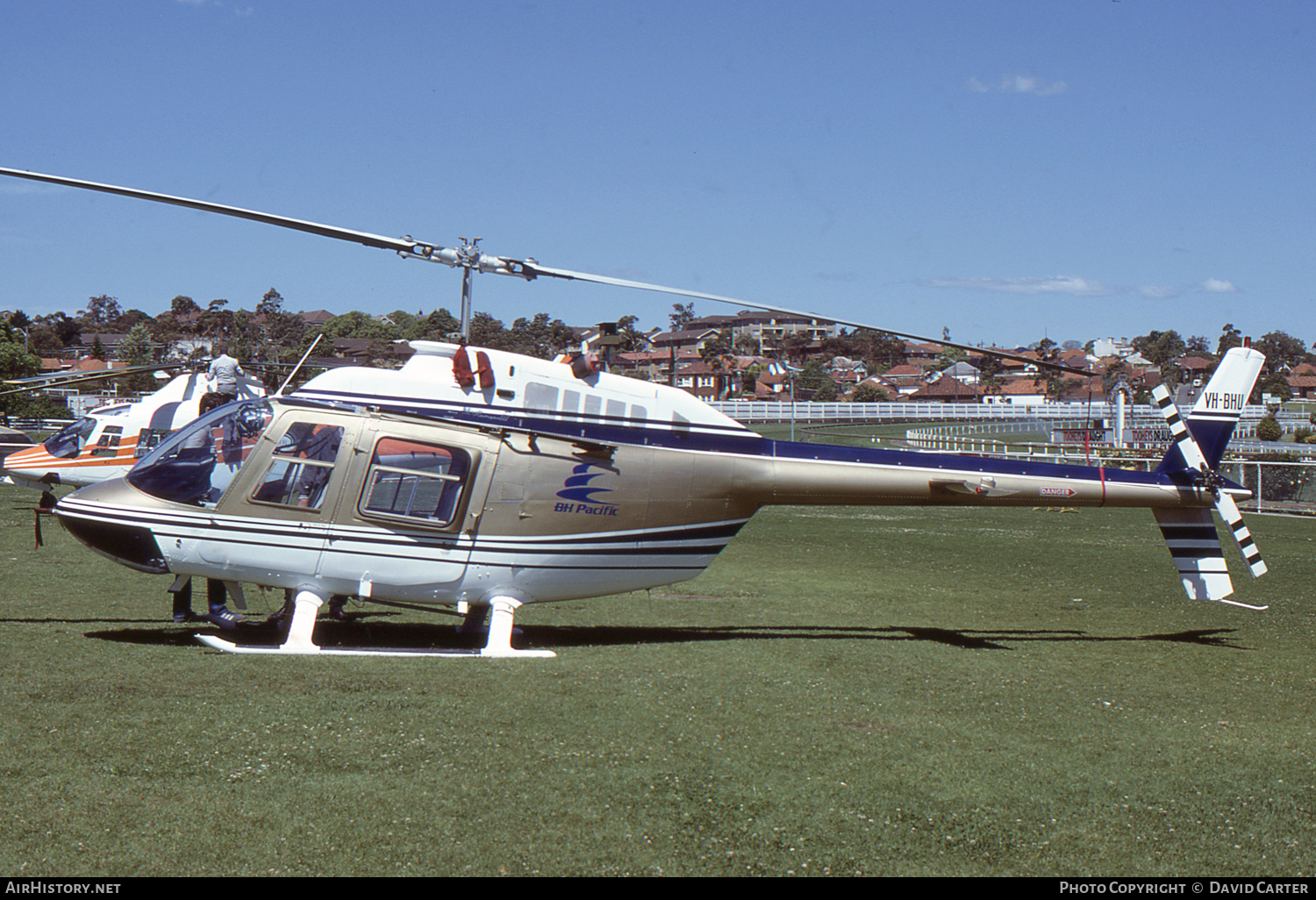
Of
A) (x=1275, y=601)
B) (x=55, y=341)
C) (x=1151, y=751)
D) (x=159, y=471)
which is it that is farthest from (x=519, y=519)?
(x=55, y=341)

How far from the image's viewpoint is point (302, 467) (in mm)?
12203

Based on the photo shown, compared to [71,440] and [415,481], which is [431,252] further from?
[71,440]

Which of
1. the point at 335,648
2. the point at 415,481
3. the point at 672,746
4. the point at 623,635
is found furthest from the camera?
the point at 623,635

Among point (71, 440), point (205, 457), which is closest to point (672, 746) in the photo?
point (205, 457)

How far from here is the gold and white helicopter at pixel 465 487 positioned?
12055 millimetres

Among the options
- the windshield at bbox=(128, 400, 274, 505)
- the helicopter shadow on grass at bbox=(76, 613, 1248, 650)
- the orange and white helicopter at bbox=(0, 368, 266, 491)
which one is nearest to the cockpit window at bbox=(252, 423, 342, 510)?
the windshield at bbox=(128, 400, 274, 505)

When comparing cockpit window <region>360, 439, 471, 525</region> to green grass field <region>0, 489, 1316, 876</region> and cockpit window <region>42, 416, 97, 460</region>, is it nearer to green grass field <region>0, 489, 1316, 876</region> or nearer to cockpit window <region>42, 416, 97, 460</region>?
green grass field <region>0, 489, 1316, 876</region>

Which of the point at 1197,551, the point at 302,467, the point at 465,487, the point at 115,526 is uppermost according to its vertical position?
the point at 302,467

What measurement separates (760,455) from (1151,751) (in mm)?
6168

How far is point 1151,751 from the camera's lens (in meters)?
9.17

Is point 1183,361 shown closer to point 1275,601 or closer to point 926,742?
point 1275,601

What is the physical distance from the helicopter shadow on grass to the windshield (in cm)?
190

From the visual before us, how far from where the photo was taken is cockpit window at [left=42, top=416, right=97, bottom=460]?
2541cm

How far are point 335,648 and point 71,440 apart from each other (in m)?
17.6
